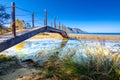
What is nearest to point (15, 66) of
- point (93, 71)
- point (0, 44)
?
point (0, 44)

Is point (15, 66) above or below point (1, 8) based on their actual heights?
below

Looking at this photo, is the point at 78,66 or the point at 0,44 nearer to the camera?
the point at 78,66

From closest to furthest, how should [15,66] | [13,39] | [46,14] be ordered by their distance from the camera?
[15,66]
[13,39]
[46,14]

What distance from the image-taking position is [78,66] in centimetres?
376

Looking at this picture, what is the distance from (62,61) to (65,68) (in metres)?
0.23

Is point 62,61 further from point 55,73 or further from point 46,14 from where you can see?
point 46,14

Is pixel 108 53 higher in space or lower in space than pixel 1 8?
lower

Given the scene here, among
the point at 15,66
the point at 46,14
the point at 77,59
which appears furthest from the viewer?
the point at 46,14

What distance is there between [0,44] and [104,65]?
2.81 m

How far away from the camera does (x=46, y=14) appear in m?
14.7

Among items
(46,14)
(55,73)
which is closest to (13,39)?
(55,73)

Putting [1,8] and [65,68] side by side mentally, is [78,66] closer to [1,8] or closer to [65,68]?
[65,68]

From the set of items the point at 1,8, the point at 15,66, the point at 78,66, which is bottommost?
the point at 15,66

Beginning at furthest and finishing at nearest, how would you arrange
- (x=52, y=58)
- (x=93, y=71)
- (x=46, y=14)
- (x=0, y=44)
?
(x=46, y=14) → (x=0, y=44) → (x=52, y=58) → (x=93, y=71)
